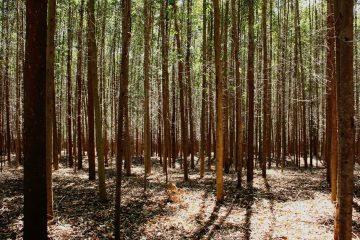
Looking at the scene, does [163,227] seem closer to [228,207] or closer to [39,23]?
[228,207]

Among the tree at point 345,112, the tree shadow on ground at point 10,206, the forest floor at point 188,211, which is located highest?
the tree at point 345,112

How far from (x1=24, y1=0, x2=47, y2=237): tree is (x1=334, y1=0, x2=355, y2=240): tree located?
12.8 feet

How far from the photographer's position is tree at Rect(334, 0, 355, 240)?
422 centimetres

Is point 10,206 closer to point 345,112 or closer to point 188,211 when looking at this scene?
point 188,211

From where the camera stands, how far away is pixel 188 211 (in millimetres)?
9562

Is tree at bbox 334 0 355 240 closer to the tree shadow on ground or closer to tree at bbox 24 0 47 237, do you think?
tree at bbox 24 0 47 237

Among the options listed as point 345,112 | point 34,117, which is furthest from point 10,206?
point 345,112

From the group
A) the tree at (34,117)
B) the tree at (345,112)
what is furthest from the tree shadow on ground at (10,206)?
the tree at (345,112)

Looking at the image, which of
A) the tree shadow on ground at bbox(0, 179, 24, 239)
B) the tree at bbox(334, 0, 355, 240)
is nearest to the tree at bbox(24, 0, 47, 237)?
the tree shadow on ground at bbox(0, 179, 24, 239)

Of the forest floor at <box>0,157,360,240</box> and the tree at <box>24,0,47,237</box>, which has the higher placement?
the tree at <box>24,0,47,237</box>

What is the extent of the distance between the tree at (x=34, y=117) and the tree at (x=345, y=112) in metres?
3.91

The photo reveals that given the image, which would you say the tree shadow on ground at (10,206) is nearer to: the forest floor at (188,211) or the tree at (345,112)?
the forest floor at (188,211)

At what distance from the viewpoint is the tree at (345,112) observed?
4223 millimetres

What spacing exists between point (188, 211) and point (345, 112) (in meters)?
6.21
